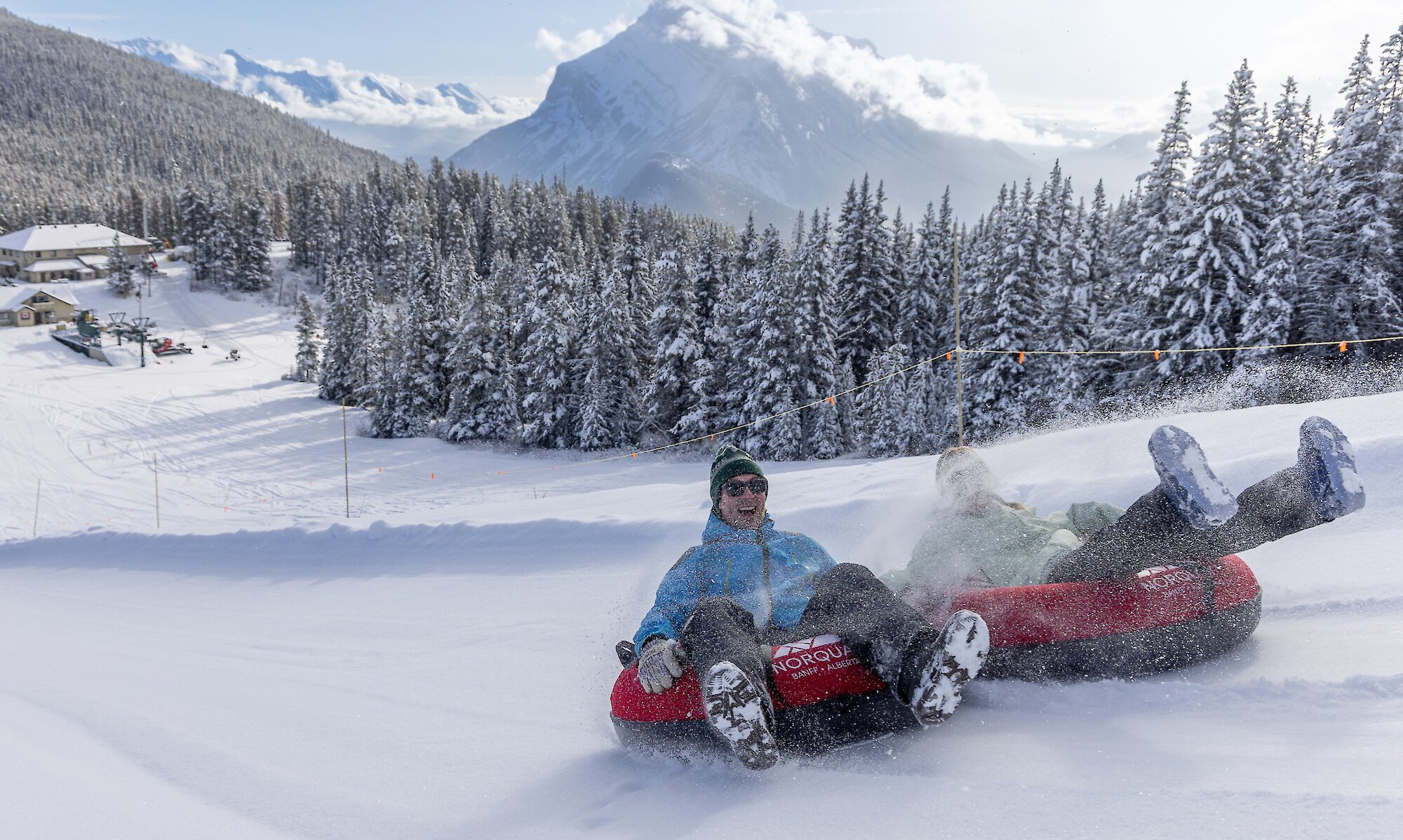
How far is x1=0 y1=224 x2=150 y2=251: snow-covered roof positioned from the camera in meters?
86.2

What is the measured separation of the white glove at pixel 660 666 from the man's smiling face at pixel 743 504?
41.8 inches

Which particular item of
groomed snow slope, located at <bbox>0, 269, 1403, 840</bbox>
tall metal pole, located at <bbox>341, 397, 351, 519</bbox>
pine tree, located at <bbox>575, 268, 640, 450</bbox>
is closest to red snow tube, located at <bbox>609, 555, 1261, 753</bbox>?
groomed snow slope, located at <bbox>0, 269, 1403, 840</bbox>

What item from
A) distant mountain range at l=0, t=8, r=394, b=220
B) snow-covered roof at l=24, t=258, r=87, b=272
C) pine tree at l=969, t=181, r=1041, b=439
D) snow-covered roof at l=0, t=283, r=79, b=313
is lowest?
pine tree at l=969, t=181, r=1041, b=439

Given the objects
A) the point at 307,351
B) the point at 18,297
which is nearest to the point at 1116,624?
the point at 307,351

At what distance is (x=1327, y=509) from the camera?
360 cm

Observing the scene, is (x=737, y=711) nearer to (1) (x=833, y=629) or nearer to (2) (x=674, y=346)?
(1) (x=833, y=629)

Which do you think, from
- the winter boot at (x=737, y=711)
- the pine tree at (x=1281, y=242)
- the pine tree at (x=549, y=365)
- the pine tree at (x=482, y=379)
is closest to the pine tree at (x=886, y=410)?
the pine tree at (x=1281, y=242)

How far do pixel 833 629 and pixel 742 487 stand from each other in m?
1.06

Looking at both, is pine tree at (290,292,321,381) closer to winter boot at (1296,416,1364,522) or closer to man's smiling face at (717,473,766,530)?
man's smiling face at (717,473,766,530)

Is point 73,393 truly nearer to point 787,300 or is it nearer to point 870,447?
point 787,300

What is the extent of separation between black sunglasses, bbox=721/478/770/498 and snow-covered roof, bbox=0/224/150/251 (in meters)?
108

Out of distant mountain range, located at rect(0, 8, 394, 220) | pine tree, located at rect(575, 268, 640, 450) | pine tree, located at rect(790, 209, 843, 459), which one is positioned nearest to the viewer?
pine tree, located at rect(790, 209, 843, 459)

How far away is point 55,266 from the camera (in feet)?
271

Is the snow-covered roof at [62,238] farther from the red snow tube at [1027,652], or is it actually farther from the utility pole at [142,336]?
the red snow tube at [1027,652]
